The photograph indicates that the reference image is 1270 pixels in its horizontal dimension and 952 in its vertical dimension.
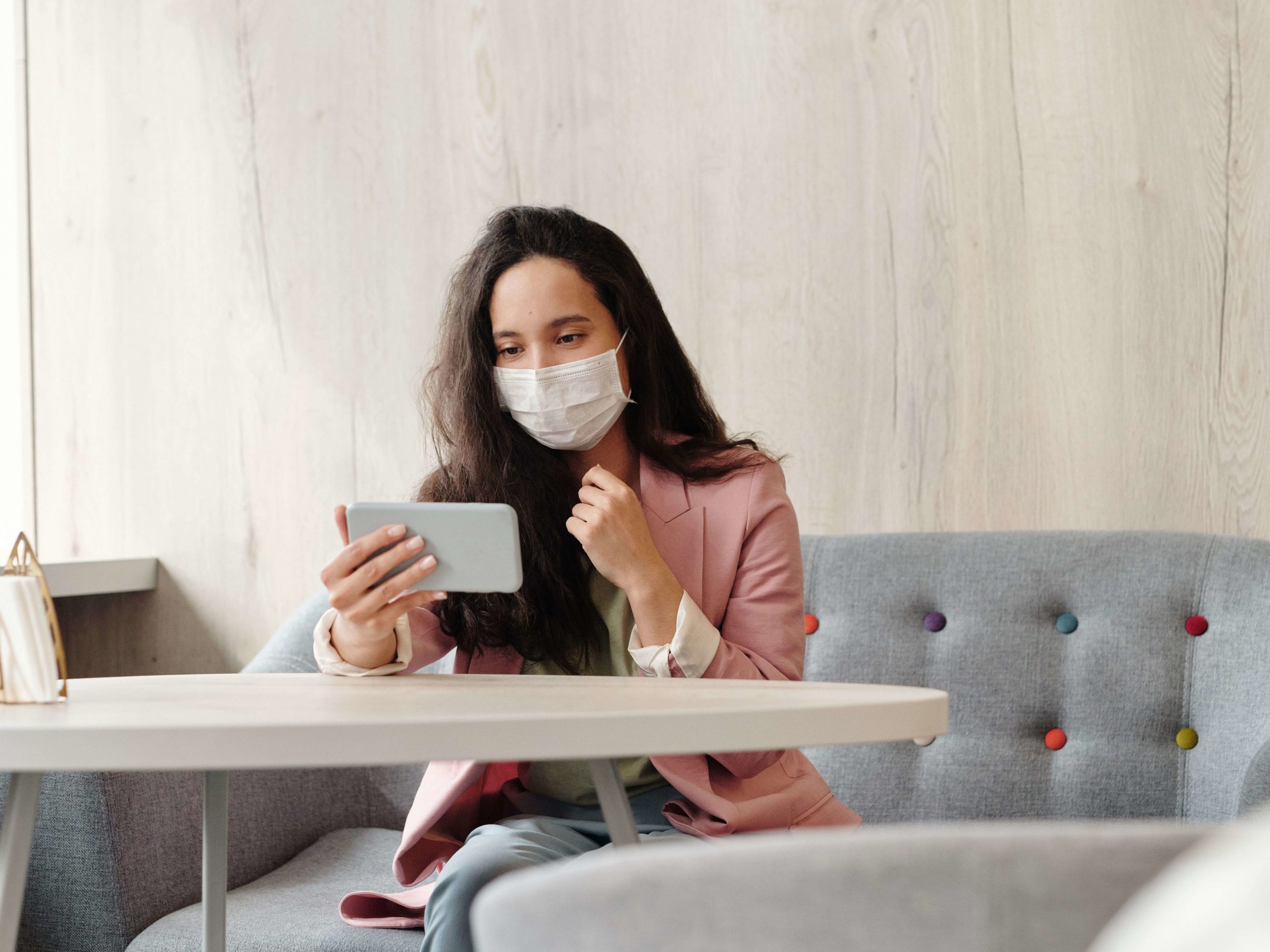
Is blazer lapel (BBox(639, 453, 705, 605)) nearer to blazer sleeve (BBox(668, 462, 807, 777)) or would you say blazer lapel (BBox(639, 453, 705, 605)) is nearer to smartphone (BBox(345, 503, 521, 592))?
blazer sleeve (BBox(668, 462, 807, 777))

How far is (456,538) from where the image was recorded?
1.00m

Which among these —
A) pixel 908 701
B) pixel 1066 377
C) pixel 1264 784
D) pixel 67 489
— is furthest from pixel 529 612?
pixel 67 489

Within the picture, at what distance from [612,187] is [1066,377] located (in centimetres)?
84

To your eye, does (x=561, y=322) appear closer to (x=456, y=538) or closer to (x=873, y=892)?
(x=456, y=538)

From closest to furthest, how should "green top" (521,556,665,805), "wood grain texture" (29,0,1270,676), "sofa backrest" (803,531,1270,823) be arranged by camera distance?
1. "green top" (521,556,665,805)
2. "sofa backrest" (803,531,1270,823)
3. "wood grain texture" (29,0,1270,676)

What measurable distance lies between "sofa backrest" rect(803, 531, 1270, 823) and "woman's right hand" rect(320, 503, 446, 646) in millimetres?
809

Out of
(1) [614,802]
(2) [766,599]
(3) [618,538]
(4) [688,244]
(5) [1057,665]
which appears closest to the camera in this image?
(1) [614,802]

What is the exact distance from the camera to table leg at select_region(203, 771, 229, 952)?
1.15 m

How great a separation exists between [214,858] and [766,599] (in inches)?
24.4

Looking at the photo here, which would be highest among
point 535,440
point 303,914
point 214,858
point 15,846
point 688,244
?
point 688,244

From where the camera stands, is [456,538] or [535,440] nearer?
[456,538]

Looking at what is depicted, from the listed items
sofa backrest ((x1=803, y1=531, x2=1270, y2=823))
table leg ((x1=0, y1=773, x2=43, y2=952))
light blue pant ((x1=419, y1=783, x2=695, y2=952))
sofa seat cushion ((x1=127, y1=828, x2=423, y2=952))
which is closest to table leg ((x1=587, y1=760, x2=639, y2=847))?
light blue pant ((x1=419, y1=783, x2=695, y2=952))

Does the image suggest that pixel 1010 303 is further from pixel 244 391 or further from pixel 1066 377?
pixel 244 391

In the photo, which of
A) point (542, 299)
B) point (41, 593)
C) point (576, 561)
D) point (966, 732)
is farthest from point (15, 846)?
point (966, 732)
